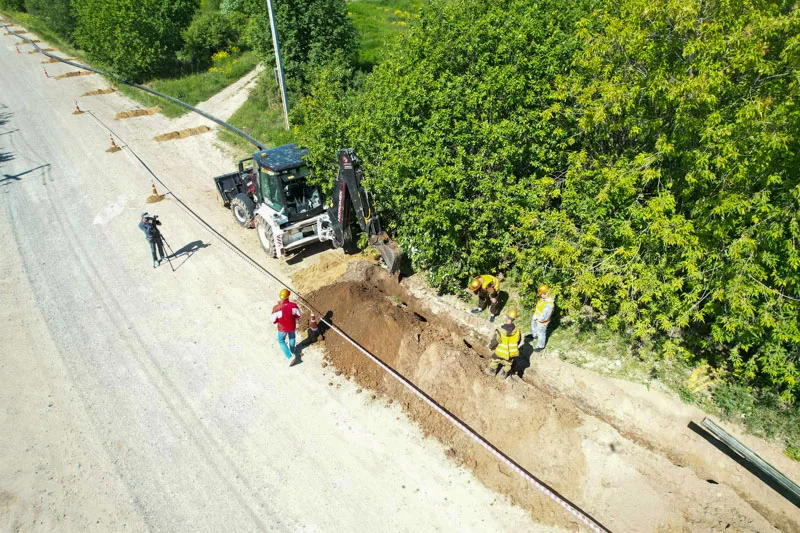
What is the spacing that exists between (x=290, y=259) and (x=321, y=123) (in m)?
3.90

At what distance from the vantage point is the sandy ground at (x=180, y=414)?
7.29 metres

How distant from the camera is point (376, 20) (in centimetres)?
3403

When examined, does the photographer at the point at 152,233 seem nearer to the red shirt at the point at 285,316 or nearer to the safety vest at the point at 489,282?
the red shirt at the point at 285,316

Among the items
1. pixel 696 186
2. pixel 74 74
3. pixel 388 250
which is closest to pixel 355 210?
pixel 388 250

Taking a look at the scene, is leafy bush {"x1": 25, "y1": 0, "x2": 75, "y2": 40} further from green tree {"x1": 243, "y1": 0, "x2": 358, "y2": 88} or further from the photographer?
the photographer

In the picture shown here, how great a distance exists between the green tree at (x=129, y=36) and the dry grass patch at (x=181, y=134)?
9982 mm

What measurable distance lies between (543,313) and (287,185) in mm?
7404

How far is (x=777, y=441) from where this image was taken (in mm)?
7746

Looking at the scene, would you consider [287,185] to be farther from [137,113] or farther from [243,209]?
[137,113]

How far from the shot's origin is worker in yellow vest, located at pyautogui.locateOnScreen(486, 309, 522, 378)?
857 cm

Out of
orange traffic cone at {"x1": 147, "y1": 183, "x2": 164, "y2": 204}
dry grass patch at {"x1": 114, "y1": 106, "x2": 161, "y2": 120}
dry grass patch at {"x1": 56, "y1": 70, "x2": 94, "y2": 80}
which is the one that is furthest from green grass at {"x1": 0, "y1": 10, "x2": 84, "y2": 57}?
orange traffic cone at {"x1": 147, "y1": 183, "x2": 164, "y2": 204}

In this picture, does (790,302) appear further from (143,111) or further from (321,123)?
(143,111)

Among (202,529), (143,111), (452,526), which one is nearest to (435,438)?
(452,526)

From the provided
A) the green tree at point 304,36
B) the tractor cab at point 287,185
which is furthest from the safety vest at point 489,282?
the green tree at point 304,36
